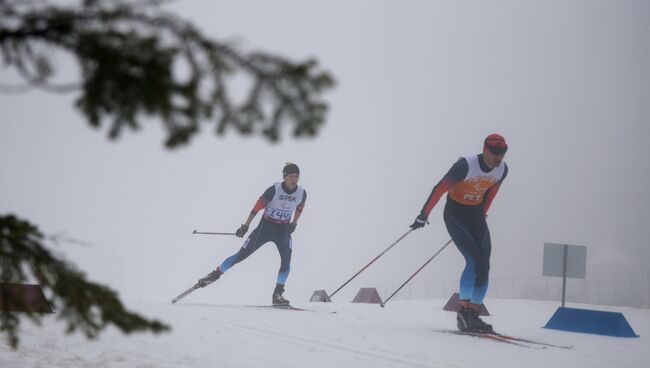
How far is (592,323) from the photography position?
892cm

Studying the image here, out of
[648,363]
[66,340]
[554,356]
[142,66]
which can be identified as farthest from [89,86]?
[648,363]

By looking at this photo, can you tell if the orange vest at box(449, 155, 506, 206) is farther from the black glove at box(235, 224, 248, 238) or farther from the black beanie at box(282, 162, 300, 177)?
the black glove at box(235, 224, 248, 238)

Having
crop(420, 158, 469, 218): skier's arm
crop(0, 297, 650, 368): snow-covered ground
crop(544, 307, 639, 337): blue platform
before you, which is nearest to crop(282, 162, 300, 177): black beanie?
crop(0, 297, 650, 368): snow-covered ground

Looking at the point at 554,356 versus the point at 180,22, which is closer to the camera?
the point at 180,22

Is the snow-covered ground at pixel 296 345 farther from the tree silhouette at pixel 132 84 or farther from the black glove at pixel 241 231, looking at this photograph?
the tree silhouette at pixel 132 84

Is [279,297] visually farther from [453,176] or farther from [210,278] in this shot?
[453,176]

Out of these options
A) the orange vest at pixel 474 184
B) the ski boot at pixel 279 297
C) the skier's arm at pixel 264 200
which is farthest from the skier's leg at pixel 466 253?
the skier's arm at pixel 264 200

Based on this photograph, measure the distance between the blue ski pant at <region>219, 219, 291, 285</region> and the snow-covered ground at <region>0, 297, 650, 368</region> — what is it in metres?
1.42

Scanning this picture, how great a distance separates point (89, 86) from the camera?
169cm

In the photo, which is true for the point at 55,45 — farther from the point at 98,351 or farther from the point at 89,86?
the point at 98,351

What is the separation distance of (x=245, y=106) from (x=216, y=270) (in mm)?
8753

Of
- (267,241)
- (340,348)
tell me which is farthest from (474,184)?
(267,241)

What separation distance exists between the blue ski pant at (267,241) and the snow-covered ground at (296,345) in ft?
4.65

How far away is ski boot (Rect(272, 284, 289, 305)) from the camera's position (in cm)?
997
